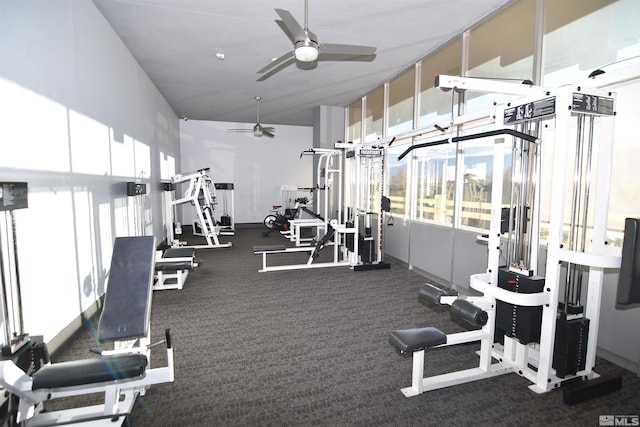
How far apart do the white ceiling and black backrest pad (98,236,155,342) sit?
8.11 ft

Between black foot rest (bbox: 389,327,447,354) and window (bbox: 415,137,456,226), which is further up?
window (bbox: 415,137,456,226)

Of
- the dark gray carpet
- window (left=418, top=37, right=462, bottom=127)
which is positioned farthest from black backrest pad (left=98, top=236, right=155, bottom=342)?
window (left=418, top=37, right=462, bottom=127)

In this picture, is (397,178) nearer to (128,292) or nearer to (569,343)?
(569,343)

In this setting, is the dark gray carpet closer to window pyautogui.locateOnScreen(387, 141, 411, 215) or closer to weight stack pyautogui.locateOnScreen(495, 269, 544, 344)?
weight stack pyautogui.locateOnScreen(495, 269, 544, 344)

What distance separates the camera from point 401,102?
530cm

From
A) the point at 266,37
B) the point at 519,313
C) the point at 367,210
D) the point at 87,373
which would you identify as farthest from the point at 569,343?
the point at 266,37

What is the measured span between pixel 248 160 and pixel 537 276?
8.23 m

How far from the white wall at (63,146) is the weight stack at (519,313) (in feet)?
9.79

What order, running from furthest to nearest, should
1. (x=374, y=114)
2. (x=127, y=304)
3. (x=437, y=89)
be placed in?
(x=374, y=114) → (x=437, y=89) → (x=127, y=304)

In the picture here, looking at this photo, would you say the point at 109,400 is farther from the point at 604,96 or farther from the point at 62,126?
the point at 604,96

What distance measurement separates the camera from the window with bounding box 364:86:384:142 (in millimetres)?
5949

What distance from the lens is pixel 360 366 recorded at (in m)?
2.33

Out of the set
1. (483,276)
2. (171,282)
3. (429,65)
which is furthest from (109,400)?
(429,65)

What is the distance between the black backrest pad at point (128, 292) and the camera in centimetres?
185
